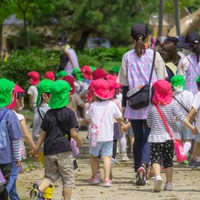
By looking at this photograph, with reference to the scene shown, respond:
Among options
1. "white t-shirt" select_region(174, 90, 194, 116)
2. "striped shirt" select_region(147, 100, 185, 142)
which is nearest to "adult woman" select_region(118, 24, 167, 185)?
"striped shirt" select_region(147, 100, 185, 142)

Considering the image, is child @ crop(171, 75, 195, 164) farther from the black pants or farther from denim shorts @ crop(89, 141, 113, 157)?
the black pants

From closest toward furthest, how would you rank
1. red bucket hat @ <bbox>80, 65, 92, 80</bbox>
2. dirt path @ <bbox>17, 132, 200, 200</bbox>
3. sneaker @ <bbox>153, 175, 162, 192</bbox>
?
dirt path @ <bbox>17, 132, 200, 200</bbox>
sneaker @ <bbox>153, 175, 162, 192</bbox>
red bucket hat @ <bbox>80, 65, 92, 80</bbox>

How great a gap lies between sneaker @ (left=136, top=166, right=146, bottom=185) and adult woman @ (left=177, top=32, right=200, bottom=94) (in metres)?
2.74

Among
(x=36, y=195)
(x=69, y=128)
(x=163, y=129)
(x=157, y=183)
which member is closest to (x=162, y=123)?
(x=163, y=129)

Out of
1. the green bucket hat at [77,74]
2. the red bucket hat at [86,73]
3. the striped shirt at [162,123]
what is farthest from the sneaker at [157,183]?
the red bucket hat at [86,73]

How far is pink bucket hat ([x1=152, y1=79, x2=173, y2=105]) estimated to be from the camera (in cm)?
1005

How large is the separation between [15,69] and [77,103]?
28.7ft

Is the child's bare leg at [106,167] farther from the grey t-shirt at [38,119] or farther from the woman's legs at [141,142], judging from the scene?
the grey t-shirt at [38,119]

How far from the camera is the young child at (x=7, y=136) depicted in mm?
8062

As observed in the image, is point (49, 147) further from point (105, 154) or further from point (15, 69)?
point (15, 69)

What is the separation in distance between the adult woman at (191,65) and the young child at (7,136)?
5.29m

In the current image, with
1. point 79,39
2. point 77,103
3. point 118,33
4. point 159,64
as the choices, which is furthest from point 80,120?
point 79,39

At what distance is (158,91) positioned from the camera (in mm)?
10117

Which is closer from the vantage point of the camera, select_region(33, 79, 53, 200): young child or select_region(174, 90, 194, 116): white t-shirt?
select_region(33, 79, 53, 200): young child
